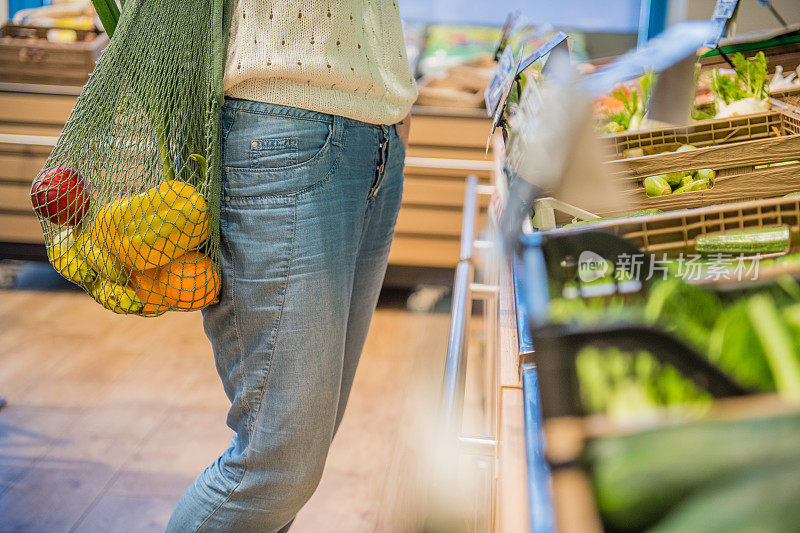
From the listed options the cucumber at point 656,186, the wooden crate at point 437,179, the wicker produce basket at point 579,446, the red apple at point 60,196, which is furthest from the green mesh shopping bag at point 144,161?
the wooden crate at point 437,179

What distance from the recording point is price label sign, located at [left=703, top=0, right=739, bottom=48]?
1697 millimetres

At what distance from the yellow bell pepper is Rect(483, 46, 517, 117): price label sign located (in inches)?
22.6

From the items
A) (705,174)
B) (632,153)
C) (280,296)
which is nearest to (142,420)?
(280,296)

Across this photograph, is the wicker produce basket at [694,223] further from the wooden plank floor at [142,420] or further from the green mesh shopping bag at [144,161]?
the wooden plank floor at [142,420]

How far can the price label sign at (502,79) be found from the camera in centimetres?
120

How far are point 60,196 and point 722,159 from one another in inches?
49.0

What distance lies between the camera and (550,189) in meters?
0.78

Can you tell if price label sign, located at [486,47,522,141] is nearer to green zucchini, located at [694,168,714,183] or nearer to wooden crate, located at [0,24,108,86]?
green zucchini, located at [694,168,714,183]

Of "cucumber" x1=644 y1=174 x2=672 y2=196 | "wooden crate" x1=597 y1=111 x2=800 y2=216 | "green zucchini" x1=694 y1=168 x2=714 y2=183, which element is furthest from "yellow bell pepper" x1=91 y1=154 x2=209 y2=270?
"green zucchini" x1=694 y1=168 x2=714 y2=183

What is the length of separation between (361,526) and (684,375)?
141 centimetres

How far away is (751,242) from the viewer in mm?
952

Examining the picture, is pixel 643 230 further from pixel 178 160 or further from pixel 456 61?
pixel 456 61

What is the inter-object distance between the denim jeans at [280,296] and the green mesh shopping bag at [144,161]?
46 millimetres

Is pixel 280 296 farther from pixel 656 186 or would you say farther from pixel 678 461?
pixel 656 186
